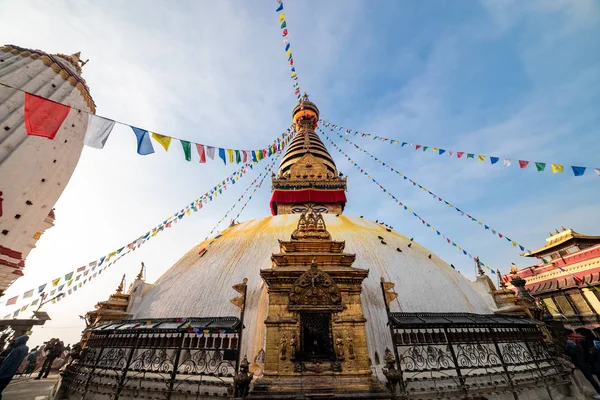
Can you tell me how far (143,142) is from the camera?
214 inches

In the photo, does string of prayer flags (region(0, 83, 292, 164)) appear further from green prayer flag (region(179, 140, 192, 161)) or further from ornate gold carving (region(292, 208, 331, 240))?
ornate gold carving (region(292, 208, 331, 240))

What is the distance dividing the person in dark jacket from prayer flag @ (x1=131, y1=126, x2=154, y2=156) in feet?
14.8

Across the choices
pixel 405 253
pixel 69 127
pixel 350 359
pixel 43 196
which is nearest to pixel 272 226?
pixel 405 253

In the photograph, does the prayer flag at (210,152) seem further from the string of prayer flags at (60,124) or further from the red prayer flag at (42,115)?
the red prayer flag at (42,115)

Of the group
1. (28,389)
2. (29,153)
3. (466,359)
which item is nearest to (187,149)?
(466,359)

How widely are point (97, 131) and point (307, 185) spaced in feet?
38.8

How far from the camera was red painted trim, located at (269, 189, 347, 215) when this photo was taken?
15.8 m

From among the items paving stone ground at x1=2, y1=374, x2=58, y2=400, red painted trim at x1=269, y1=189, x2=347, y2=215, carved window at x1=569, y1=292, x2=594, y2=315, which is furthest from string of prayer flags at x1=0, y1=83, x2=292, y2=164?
carved window at x1=569, y1=292, x2=594, y2=315

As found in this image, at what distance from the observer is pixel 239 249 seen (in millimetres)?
9211

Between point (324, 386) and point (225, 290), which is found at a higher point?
point (225, 290)

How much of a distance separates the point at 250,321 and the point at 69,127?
1545 centimetres

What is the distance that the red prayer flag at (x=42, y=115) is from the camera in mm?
4711

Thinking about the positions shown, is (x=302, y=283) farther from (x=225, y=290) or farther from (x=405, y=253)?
(x=405, y=253)

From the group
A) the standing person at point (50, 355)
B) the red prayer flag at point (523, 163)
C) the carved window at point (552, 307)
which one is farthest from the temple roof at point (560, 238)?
the standing person at point (50, 355)
